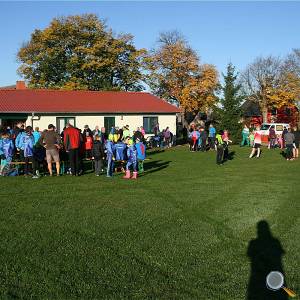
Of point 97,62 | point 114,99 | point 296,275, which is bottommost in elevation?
point 296,275

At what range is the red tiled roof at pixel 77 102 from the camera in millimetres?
35312

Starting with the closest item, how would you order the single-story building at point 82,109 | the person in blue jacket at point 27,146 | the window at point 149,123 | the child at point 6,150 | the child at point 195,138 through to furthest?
the person in blue jacket at point 27,146 → the child at point 6,150 → the child at point 195,138 → the single-story building at point 82,109 → the window at point 149,123

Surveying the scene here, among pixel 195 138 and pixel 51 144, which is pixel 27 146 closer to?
pixel 51 144

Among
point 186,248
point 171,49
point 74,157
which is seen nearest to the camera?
point 186,248

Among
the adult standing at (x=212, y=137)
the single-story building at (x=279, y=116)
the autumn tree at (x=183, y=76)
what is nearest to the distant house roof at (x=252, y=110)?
the single-story building at (x=279, y=116)

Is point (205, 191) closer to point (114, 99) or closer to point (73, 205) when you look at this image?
point (73, 205)

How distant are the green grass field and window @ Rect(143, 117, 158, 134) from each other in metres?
25.5

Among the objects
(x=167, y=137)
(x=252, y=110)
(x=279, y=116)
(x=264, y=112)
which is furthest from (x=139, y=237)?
(x=252, y=110)

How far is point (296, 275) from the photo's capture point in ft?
19.7

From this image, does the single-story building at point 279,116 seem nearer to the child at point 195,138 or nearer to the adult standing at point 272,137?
the adult standing at point 272,137

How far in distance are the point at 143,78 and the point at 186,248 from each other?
153 feet

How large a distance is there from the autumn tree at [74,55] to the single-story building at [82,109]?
7243 millimetres

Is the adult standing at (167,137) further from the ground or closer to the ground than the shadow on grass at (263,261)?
further from the ground

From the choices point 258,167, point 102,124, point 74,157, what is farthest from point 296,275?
point 102,124
